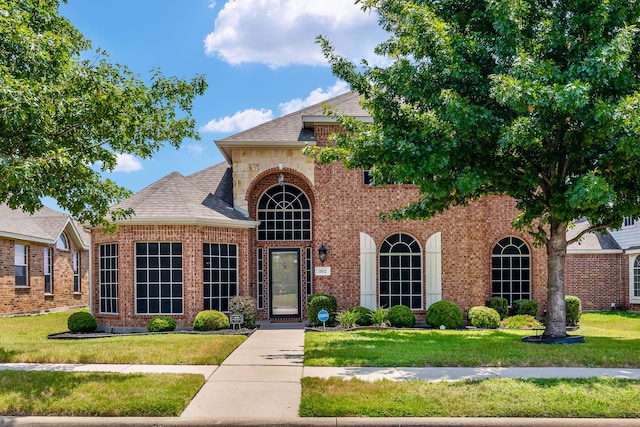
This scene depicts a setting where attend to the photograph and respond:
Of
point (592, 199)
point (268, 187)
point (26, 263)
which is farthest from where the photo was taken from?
point (26, 263)

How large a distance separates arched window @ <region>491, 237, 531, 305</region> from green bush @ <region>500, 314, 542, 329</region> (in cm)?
156

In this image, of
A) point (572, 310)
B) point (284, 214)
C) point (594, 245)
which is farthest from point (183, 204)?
point (594, 245)

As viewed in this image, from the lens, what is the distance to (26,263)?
24922 millimetres

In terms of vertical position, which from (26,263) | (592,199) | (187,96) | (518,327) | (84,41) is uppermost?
(84,41)

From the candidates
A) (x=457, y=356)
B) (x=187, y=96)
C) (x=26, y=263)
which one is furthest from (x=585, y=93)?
(x=26, y=263)

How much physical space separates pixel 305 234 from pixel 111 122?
33.0 feet

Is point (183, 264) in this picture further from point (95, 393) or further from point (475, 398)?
point (475, 398)

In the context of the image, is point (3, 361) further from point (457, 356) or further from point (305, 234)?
point (305, 234)

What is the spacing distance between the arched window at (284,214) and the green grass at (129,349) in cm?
530

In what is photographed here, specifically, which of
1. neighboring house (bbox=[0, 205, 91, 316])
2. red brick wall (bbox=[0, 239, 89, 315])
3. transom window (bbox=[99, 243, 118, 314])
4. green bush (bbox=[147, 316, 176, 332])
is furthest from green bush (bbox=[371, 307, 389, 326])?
red brick wall (bbox=[0, 239, 89, 315])

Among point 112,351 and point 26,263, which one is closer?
point 112,351

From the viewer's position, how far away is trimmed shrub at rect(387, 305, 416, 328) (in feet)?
55.4

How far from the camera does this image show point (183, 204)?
55.7 ft

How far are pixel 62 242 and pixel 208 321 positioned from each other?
16.2m
